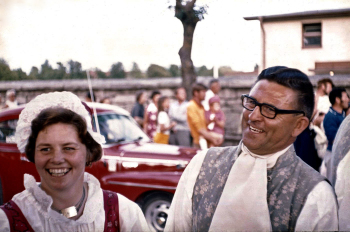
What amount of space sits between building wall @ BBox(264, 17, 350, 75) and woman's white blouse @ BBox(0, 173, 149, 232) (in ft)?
3.28

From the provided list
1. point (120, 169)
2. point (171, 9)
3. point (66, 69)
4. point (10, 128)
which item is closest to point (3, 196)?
point (10, 128)

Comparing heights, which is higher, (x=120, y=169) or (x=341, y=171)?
(x=341, y=171)

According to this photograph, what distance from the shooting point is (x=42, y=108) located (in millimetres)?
1540

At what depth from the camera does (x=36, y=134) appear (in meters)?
1.51

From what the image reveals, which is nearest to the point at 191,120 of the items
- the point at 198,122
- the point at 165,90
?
the point at 198,122

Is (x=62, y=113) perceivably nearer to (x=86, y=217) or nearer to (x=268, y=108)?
(x=86, y=217)

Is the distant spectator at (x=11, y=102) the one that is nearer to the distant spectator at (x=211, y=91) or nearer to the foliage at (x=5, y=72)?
the foliage at (x=5, y=72)

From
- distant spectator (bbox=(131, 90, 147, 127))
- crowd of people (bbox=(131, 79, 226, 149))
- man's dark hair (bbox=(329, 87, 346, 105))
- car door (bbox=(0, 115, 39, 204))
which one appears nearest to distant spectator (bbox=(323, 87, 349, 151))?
man's dark hair (bbox=(329, 87, 346, 105))

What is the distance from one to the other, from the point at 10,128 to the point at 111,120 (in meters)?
1.02

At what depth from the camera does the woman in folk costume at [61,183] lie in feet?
4.72

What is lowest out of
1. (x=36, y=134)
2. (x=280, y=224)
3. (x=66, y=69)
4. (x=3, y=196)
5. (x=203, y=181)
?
(x=3, y=196)

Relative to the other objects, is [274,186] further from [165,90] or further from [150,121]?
[165,90]

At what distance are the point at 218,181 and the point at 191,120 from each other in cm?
332

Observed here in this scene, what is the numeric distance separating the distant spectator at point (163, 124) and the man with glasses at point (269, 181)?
12.0 ft
